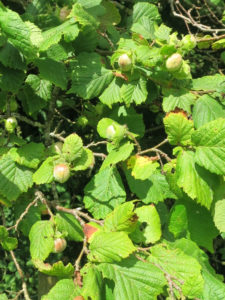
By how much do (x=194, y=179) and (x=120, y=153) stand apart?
0.95 feet

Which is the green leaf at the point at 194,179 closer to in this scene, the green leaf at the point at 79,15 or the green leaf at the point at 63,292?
the green leaf at the point at 63,292

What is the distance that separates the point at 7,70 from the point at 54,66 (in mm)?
196

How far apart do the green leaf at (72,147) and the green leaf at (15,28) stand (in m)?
0.35

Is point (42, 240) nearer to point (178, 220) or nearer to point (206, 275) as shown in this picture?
point (178, 220)

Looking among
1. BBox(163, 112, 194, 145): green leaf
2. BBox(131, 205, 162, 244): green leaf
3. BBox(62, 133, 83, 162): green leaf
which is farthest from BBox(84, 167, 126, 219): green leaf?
BBox(163, 112, 194, 145): green leaf

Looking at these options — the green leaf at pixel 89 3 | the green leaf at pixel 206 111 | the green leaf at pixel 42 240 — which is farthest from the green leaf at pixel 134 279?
the green leaf at pixel 89 3

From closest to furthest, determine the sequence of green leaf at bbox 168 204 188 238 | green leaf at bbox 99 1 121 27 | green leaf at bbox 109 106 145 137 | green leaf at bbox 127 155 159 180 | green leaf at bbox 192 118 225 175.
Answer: green leaf at bbox 192 118 225 175
green leaf at bbox 127 155 159 180
green leaf at bbox 168 204 188 238
green leaf at bbox 109 106 145 137
green leaf at bbox 99 1 121 27

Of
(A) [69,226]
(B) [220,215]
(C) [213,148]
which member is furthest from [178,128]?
(A) [69,226]

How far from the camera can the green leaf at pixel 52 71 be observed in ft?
4.86

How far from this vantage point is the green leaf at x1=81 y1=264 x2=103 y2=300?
1.11 metres

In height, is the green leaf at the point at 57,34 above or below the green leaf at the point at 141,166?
above

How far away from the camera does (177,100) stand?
4.90 ft

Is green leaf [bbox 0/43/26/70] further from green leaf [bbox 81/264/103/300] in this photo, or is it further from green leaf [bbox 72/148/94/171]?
green leaf [bbox 81/264/103/300]

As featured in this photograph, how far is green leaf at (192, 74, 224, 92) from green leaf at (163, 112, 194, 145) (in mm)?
329
